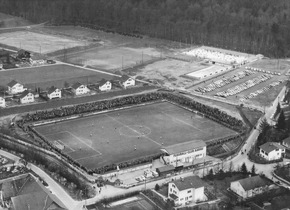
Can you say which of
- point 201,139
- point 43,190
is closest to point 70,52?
point 201,139

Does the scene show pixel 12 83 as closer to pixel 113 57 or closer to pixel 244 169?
pixel 113 57

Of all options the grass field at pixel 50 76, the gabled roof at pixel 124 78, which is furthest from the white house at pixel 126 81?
the grass field at pixel 50 76

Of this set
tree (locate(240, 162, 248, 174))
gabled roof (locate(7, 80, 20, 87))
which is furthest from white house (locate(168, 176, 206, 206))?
gabled roof (locate(7, 80, 20, 87))

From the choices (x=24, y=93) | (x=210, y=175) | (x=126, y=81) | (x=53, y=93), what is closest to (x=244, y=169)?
(x=210, y=175)

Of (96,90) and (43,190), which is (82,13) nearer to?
(96,90)

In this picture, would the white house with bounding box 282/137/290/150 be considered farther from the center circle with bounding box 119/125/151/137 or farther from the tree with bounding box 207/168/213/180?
the center circle with bounding box 119/125/151/137

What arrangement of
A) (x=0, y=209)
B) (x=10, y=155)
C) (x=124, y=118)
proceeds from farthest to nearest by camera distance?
(x=124, y=118), (x=10, y=155), (x=0, y=209)

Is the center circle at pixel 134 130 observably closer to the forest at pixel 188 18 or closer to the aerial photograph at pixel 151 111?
the aerial photograph at pixel 151 111
